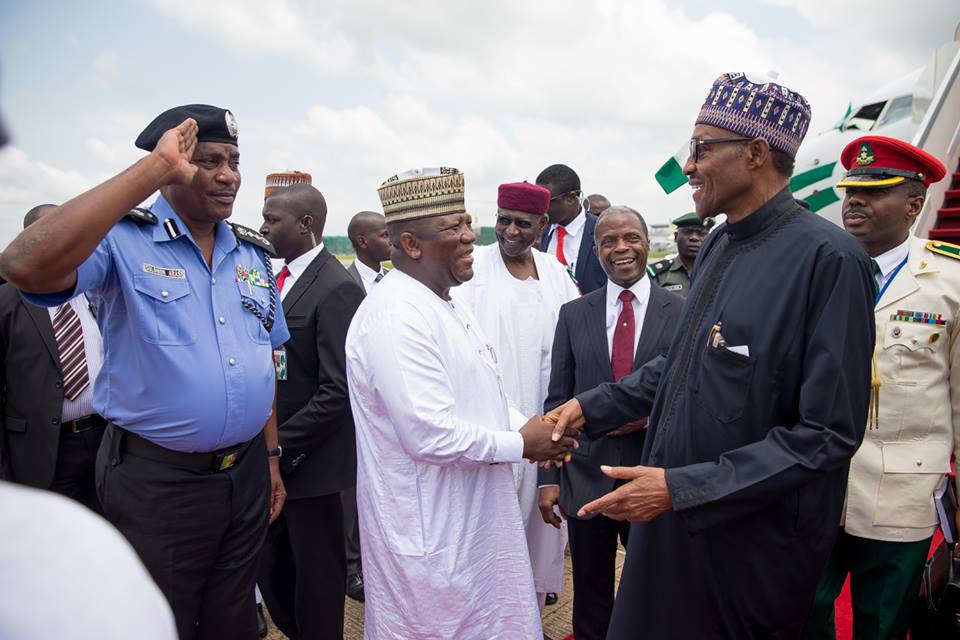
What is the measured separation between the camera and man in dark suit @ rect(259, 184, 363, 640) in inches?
125

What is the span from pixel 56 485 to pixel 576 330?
2829mm

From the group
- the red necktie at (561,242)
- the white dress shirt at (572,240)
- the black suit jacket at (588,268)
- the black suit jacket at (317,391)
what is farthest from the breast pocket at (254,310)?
the red necktie at (561,242)

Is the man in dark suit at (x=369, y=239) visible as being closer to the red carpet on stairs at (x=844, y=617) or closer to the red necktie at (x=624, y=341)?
the red necktie at (x=624, y=341)

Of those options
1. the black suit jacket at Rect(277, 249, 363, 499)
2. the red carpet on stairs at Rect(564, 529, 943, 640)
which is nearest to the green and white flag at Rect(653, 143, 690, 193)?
the black suit jacket at Rect(277, 249, 363, 499)

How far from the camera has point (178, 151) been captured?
2.05 m

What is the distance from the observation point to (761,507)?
6.14 ft

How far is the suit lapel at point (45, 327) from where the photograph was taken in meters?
3.24

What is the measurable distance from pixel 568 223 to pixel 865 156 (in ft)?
9.69

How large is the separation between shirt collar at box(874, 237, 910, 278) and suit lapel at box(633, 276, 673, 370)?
0.98 m

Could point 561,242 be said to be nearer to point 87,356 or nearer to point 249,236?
point 249,236

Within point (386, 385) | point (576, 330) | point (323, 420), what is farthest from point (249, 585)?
point (576, 330)

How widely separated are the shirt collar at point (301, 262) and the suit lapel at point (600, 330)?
1598 millimetres

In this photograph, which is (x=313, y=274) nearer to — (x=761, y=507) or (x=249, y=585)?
(x=249, y=585)

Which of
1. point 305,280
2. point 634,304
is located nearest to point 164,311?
point 305,280
